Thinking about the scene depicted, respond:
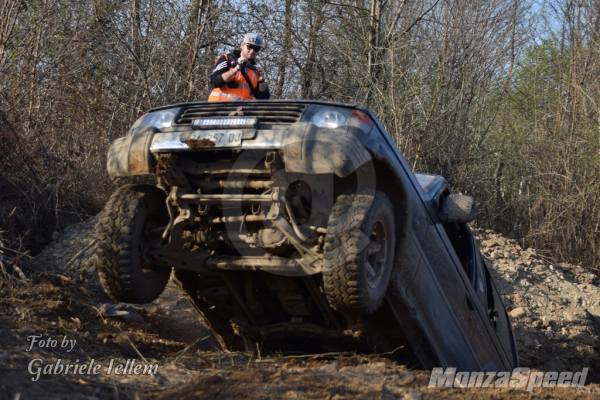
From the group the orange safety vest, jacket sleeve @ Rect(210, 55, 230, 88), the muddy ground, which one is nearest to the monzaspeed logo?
the muddy ground

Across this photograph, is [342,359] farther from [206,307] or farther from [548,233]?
[548,233]

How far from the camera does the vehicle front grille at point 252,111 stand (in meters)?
3.84

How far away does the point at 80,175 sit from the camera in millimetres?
8812

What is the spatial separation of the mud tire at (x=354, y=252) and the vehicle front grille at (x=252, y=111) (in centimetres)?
57

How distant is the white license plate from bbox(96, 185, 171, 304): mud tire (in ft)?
2.05

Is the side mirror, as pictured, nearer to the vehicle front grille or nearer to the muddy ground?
the muddy ground

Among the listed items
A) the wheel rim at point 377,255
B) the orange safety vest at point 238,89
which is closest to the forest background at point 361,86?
the orange safety vest at point 238,89

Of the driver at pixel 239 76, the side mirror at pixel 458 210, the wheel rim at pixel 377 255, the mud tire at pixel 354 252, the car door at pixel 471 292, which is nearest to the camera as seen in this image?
the mud tire at pixel 354 252

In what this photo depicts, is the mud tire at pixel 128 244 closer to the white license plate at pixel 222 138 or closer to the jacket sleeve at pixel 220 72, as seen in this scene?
the white license plate at pixel 222 138

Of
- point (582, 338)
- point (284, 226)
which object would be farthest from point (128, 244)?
point (582, 338)

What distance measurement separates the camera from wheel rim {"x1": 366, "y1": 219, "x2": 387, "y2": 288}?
3.78 m

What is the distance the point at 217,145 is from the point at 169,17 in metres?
7.59

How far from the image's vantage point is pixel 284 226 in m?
3.69

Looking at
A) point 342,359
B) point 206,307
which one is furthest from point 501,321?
point 206,307
